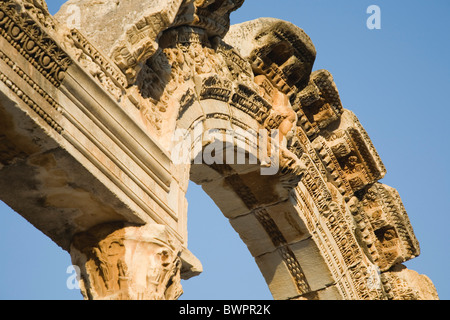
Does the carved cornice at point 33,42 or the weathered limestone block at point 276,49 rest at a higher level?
the weathered limestone block at point 276,49

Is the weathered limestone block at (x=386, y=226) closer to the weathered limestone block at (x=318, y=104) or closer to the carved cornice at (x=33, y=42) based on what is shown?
the weathered limestone block at (x=318, y=104)

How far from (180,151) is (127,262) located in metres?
1.34

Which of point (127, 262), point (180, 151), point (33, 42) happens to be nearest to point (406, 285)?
point (180, 151)

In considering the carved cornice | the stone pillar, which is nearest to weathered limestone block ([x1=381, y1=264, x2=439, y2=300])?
the stone pillar

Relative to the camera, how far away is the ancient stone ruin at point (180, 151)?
5223 mm

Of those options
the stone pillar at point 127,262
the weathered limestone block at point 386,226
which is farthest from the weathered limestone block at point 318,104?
the stone pillar at point 127,262

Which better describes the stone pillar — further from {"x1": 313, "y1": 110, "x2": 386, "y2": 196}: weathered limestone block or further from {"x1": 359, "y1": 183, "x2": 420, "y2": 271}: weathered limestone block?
{"x1": 359, "y1": 183, "x2": 420, "y2": 271}: weathered limestone block

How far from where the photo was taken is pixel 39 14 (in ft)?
17.8

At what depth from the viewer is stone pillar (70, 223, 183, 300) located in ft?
17.6

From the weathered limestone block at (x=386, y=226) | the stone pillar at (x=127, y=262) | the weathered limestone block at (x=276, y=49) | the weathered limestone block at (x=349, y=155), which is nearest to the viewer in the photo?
the stone pillar at (x=127, y=262)

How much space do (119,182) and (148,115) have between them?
3.05 ft

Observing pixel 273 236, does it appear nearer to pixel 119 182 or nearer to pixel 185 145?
pixel 185 145
